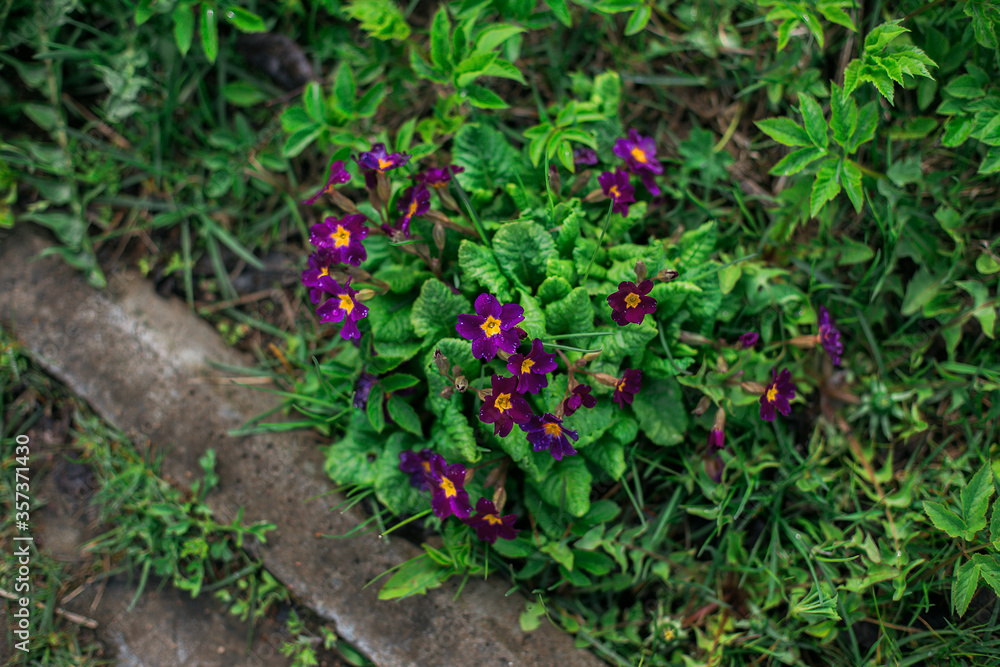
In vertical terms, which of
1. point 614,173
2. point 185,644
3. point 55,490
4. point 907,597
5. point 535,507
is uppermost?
point 614,173

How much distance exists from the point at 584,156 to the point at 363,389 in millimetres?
1196

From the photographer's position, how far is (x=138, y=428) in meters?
2.59

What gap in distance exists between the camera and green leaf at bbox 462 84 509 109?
2.16 m

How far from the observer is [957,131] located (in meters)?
2.05

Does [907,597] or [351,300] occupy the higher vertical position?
[351,300]

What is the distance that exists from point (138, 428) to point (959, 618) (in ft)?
10.6

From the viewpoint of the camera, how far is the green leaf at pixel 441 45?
212 cm

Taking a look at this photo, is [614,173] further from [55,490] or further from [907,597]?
[55,490]

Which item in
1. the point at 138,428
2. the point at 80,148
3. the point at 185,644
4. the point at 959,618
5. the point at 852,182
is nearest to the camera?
the point at 852,182

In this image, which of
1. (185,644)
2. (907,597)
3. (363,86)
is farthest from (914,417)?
(185,644)

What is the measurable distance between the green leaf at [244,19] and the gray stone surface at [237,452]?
1.26 m

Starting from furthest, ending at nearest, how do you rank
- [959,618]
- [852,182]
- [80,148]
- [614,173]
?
[80,148]
[614,173]
[959,618]
[852,182]

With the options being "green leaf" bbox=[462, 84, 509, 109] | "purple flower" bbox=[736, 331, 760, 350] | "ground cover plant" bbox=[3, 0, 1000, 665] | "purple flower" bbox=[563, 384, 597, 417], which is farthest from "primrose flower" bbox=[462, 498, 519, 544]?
"green leaf" bbox=[462, 84, 509, 109]

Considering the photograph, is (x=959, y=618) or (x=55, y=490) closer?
(x=959, y=618)
